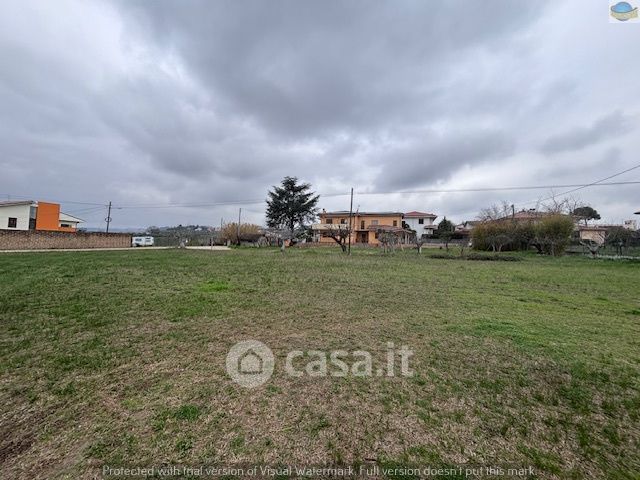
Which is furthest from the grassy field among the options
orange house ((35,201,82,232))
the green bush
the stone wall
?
orange house ((35,201,82,232))

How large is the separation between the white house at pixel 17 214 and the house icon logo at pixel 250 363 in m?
33.7

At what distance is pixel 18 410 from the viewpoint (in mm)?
2189

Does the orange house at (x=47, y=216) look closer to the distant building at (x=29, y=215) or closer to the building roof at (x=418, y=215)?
the distant building at (x=29, y=215)

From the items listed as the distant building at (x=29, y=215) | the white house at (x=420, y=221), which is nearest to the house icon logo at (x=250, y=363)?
the distant building at (x=29, y=215)

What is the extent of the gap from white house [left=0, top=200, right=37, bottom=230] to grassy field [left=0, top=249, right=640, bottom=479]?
99.3 feet

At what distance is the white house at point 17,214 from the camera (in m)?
25.3

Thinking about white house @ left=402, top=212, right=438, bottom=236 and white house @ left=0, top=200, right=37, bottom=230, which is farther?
white house @ left=402, top=212, right=438, bottom=236

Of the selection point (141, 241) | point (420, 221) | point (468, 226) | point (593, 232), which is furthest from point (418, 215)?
point (141, 241)

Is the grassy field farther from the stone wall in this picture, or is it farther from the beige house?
the beige house

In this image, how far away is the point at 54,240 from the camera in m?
22.2

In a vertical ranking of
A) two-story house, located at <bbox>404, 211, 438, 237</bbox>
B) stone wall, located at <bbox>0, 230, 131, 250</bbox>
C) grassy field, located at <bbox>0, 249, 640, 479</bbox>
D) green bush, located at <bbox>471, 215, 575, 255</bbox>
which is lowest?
grassy field, located at <bbox>0, 249, 640, 479</bbox>

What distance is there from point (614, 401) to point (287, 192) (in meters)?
40.6

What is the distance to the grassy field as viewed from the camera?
72.5 inches

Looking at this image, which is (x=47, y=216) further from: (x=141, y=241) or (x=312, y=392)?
(x=312, y=392)
